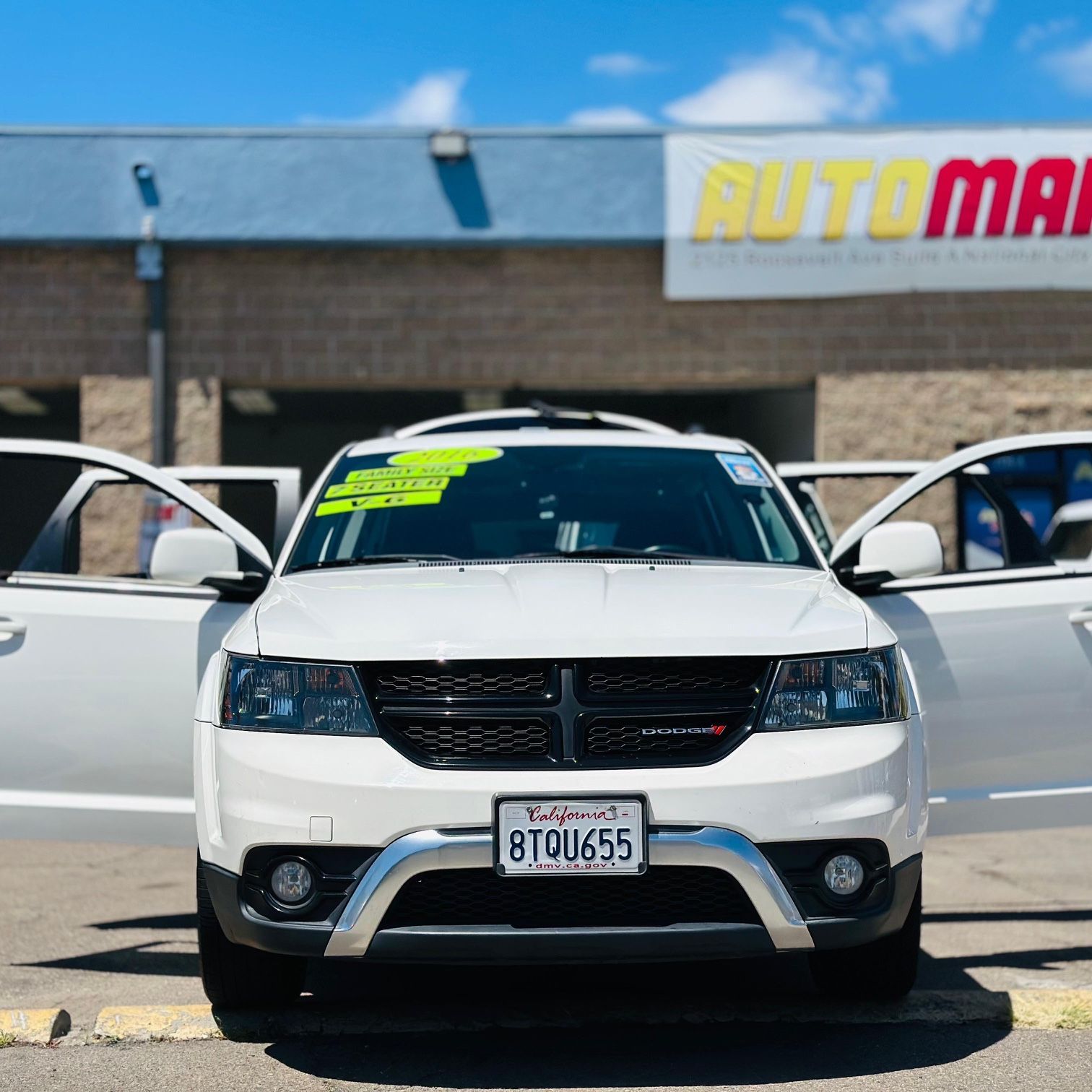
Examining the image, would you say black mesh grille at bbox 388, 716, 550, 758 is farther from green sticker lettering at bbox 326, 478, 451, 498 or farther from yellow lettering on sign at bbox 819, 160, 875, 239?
yellow lettering on sign at bbox 819, 160, 875, 239

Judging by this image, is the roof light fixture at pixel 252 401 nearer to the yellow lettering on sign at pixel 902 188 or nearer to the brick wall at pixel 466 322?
the brick wall at pixel 466 322

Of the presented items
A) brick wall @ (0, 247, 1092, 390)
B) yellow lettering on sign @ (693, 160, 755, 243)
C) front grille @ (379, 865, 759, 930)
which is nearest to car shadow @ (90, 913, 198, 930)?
front grille @ (379, 865, 759, 930)

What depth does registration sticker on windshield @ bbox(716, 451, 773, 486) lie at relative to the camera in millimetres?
5176

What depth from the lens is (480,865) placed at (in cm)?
353

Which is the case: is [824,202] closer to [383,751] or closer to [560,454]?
[560,454]

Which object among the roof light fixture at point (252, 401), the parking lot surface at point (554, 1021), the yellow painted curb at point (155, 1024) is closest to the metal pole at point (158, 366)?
the roof light fixture at point (252, 401)

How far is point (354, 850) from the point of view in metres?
3.60

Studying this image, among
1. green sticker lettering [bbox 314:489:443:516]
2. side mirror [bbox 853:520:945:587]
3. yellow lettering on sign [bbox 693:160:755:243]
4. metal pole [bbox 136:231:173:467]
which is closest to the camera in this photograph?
side mirror [bbox 853:520:945:587]

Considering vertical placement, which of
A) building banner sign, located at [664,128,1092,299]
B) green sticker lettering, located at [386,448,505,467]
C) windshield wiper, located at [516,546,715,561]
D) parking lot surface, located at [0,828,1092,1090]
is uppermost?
building banner sign, located at [664,128,1092,299]

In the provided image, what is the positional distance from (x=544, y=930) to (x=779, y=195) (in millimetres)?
11128

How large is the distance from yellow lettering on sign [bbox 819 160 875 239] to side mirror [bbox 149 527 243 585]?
10132 mm

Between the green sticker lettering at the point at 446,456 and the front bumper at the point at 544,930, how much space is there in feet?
6.21

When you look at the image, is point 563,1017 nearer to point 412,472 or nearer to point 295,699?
point 295,699

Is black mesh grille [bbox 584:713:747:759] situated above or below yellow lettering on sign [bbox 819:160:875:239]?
below
